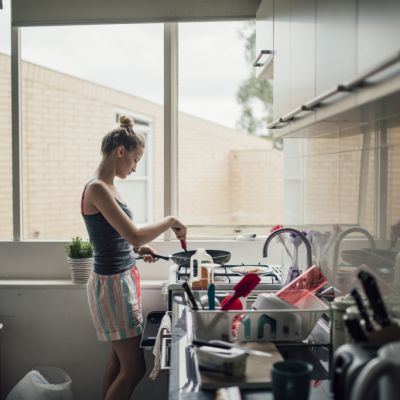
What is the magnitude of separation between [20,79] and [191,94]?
0.97 m

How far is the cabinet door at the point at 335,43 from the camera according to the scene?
3.70ft

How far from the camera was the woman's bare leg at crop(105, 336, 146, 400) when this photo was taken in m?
2.33

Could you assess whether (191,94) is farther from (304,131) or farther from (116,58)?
(304,131)

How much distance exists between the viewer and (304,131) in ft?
6.36

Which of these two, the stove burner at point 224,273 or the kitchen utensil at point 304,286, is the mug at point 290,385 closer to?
the kitchen utensil at point 304,286

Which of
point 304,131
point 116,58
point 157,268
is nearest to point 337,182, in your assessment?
point 304,131

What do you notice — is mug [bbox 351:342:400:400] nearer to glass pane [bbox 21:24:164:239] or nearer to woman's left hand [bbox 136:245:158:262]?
woman's left hand [bbox 136:245:158:262]

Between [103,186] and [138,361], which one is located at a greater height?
[103,186]

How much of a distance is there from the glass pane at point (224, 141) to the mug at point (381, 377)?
6.91ft

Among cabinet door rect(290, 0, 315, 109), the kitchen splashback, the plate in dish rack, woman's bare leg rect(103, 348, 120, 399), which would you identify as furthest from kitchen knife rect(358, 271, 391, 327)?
woman's bare leg rect(103, 348, 120, 399)

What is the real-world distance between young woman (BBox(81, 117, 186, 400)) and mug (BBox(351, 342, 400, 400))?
1395mm

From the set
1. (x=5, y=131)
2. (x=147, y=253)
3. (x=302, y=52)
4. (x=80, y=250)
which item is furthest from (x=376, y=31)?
(x=5, y=131)

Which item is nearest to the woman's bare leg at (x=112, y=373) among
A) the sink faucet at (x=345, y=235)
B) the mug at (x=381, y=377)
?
the sink faucet at (x=345, y=235)

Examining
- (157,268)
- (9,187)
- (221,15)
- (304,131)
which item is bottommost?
(157,268)
